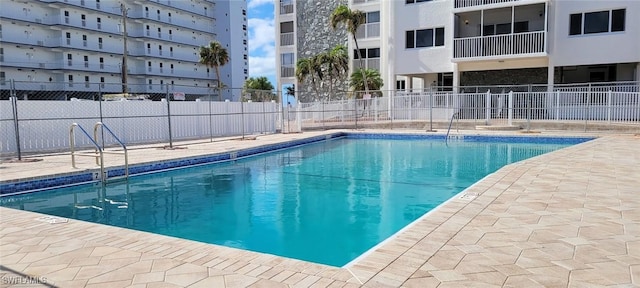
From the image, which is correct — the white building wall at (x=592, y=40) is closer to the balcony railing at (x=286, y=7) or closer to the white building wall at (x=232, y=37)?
the balcony railing at (x=286, y=7)

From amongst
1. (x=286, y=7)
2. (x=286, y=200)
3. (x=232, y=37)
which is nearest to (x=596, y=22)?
(x=286, y=200)

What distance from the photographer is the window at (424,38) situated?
22.8 meters

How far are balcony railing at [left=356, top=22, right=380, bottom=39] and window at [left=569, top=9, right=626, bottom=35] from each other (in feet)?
36.5

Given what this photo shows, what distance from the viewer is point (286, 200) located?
757 cm

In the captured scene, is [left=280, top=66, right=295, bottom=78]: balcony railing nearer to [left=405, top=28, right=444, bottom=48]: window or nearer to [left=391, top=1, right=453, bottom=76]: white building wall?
[left=391, top=1, right=453, bottom=76]: white building wall

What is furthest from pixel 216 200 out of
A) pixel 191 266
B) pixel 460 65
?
pixel 460 65

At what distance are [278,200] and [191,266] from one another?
4.12 m

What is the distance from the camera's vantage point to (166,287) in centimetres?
307

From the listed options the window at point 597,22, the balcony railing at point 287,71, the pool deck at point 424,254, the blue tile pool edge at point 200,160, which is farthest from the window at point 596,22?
the balcony railing at point 287,71

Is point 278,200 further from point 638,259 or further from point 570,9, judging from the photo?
point 570,9

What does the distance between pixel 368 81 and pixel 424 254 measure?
22.7 m

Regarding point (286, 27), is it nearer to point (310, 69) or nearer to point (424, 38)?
point (310, 69)

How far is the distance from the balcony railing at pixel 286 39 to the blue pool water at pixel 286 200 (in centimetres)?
2112

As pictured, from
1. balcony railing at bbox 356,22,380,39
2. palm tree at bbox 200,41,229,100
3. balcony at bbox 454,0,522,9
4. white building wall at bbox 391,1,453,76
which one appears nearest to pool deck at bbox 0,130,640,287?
balcony at bbox 454,0,522,9
